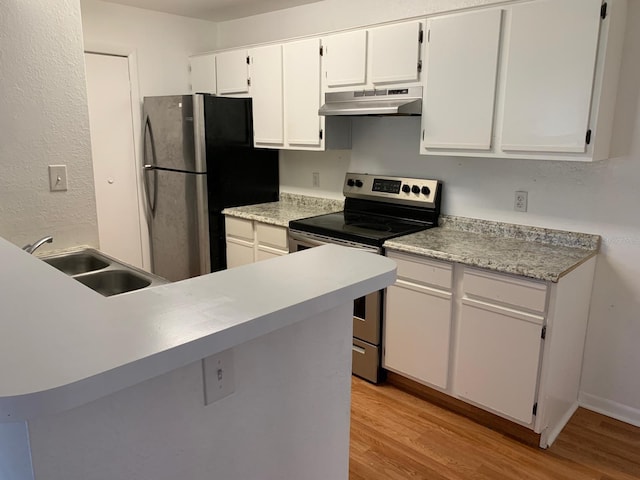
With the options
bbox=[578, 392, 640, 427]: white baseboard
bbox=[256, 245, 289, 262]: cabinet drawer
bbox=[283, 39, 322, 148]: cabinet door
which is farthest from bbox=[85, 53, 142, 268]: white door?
bbox=[578, 392, 640, 427]: white baseboard

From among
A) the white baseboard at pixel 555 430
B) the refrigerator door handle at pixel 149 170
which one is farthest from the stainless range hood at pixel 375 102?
the white baseboard at pixel 555 430

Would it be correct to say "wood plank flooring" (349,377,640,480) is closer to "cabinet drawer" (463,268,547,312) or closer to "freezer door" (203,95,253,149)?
"cabinet drawer" (463,268,547,312)

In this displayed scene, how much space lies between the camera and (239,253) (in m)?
3.65

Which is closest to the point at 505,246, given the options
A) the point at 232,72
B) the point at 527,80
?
the point at 527,80

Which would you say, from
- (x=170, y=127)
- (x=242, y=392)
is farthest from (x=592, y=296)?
(x=170, y=127)

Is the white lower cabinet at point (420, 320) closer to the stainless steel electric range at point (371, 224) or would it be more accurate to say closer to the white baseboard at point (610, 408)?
the stainless steel electric range at point (371, 224)

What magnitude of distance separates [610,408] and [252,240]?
8.01 feet

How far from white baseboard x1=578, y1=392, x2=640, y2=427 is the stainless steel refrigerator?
103 inches

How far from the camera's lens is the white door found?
3652 millimetres

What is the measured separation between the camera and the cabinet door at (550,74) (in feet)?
6.93

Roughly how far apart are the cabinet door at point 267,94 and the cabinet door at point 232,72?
0.29ft

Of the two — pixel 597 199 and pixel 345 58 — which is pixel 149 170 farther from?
pixel 597 199

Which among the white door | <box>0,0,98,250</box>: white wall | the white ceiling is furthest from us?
the white door

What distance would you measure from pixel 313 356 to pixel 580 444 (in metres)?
1.91
